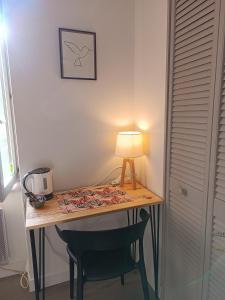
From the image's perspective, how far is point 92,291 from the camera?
178 centimetres

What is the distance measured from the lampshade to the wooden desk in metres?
0.29

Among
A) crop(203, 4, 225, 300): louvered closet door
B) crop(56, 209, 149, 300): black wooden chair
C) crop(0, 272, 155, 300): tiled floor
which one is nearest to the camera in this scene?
crop(203, 4, 225, 300): louvered closet door

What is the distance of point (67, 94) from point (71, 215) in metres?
0.89

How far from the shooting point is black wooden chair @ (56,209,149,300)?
1138mm

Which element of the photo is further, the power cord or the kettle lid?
the power cord

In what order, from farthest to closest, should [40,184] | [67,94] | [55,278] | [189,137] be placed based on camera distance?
[55,278]
[67,94]
[40,184]
[189,137]

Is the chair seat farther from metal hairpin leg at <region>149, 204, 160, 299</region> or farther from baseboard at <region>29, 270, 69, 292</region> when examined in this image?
baseboard at <region>29, 270, 69, 292</region>

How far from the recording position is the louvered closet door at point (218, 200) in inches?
40.8

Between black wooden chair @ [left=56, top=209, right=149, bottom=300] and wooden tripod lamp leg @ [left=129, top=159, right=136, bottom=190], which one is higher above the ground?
wooden tripod lamp leg @ [left=129, top=159, right=136, bottom=190]

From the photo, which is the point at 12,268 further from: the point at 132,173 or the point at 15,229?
the point at 132,173

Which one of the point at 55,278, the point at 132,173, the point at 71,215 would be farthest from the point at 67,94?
the point at 55,278

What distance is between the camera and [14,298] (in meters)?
1.71

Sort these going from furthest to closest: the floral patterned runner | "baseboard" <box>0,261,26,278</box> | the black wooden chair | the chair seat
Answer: "baseboard" <box>0,261,26,278</box>
the floral patterned runner
the chair seat
the black wooden chair

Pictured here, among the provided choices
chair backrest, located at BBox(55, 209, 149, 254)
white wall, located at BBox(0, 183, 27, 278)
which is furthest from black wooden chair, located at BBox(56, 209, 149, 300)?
white wall, located at BBox(0, 183, 27, 278)
